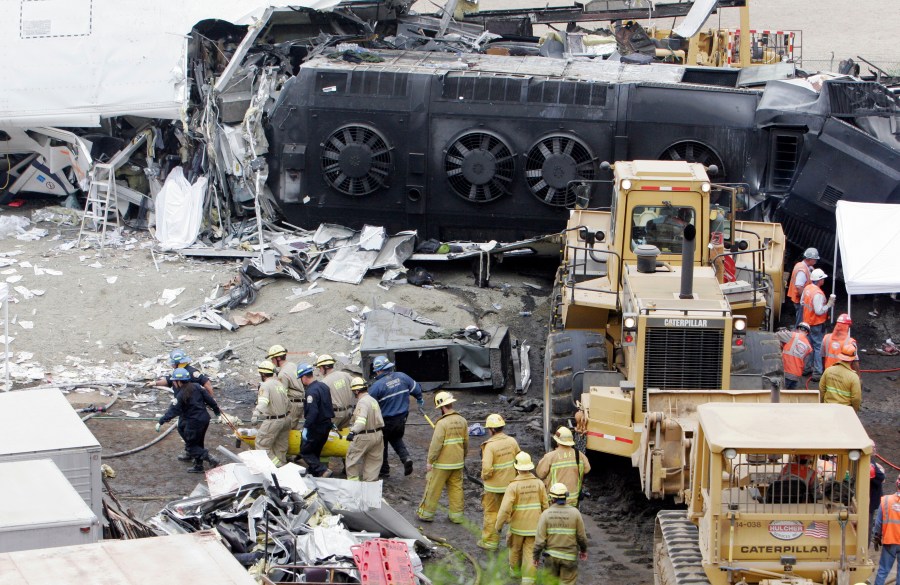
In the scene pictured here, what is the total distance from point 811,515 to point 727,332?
2.80 metres

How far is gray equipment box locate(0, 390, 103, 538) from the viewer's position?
9602 millimetres

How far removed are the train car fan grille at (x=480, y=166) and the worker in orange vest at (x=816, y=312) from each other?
461 cm

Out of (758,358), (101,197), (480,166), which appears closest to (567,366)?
(758,358)

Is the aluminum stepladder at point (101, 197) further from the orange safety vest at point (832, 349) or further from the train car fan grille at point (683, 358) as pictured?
the orange safety vest at point (832, 349)

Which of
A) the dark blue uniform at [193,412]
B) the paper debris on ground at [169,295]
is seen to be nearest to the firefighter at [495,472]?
the dark blue uniform at [193,412]

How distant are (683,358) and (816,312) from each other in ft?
14.1

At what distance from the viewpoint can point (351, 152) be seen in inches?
711

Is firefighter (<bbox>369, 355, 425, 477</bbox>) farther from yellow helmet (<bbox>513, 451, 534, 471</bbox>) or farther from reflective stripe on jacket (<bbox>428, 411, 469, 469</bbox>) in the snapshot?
yellow helmet (<bbox>513, 451, 534, 471</bbox>)

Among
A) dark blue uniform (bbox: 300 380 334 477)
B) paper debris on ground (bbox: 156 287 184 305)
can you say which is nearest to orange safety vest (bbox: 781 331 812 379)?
dark blue uniform (bbox: 300 380 334 477)

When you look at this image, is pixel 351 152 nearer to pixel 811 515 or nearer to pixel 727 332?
pixel 727 332

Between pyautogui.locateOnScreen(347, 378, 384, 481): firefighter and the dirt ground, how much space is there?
399 mm

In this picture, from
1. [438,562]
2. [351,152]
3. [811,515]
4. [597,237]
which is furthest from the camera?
[351,152]

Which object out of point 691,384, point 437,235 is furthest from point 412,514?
point 437,235

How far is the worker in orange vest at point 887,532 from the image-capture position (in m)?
9.68
